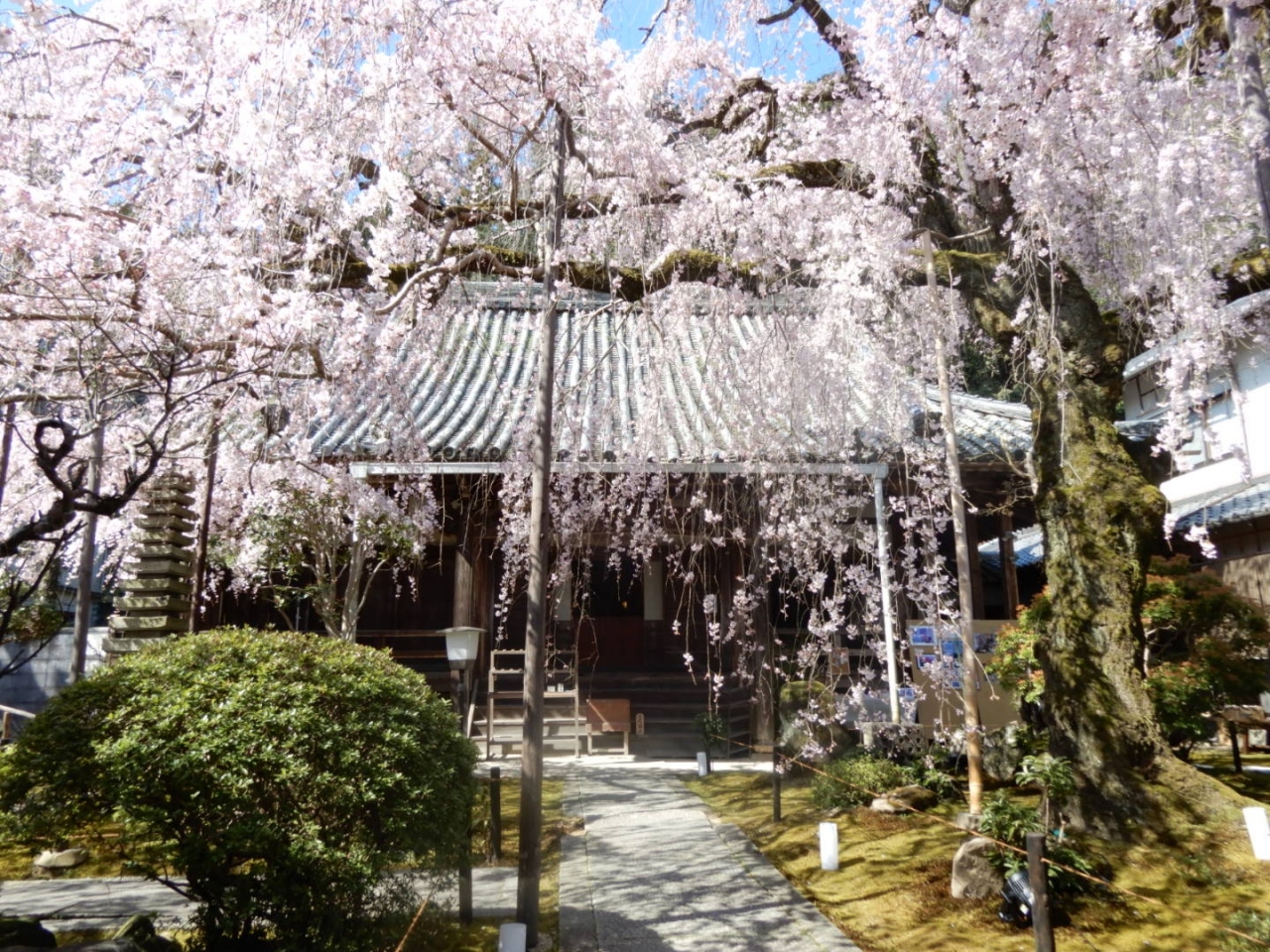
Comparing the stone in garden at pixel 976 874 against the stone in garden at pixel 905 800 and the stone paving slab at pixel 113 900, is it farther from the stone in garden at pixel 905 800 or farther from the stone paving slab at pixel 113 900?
the stone paving slab at pixel 113 900

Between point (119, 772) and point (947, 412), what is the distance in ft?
20.9

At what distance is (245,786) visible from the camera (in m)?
3.33

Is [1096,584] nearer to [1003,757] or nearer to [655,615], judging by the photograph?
[1003,757]

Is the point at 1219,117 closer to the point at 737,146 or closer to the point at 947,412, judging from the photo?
the point at 947,412

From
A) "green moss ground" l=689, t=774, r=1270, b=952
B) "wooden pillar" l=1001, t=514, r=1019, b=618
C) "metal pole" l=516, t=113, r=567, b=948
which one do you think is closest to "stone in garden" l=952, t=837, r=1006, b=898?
"green moss ground" l=689, t=774, r=1270, b=952

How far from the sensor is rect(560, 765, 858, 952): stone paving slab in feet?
15.2

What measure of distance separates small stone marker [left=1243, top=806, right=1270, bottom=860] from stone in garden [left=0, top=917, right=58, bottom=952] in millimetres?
6323

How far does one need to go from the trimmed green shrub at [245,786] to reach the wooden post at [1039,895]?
2758 mm

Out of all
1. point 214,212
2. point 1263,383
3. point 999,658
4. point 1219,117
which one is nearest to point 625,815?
point 999,658

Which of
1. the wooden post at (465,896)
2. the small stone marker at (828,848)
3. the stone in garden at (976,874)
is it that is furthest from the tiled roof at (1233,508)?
the wooden post at (465,896)

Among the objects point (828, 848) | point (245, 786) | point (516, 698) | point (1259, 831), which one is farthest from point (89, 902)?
point (1259, 831)

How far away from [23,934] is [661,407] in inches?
238

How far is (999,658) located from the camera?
834 cm

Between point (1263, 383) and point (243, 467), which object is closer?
point (243, 467)
